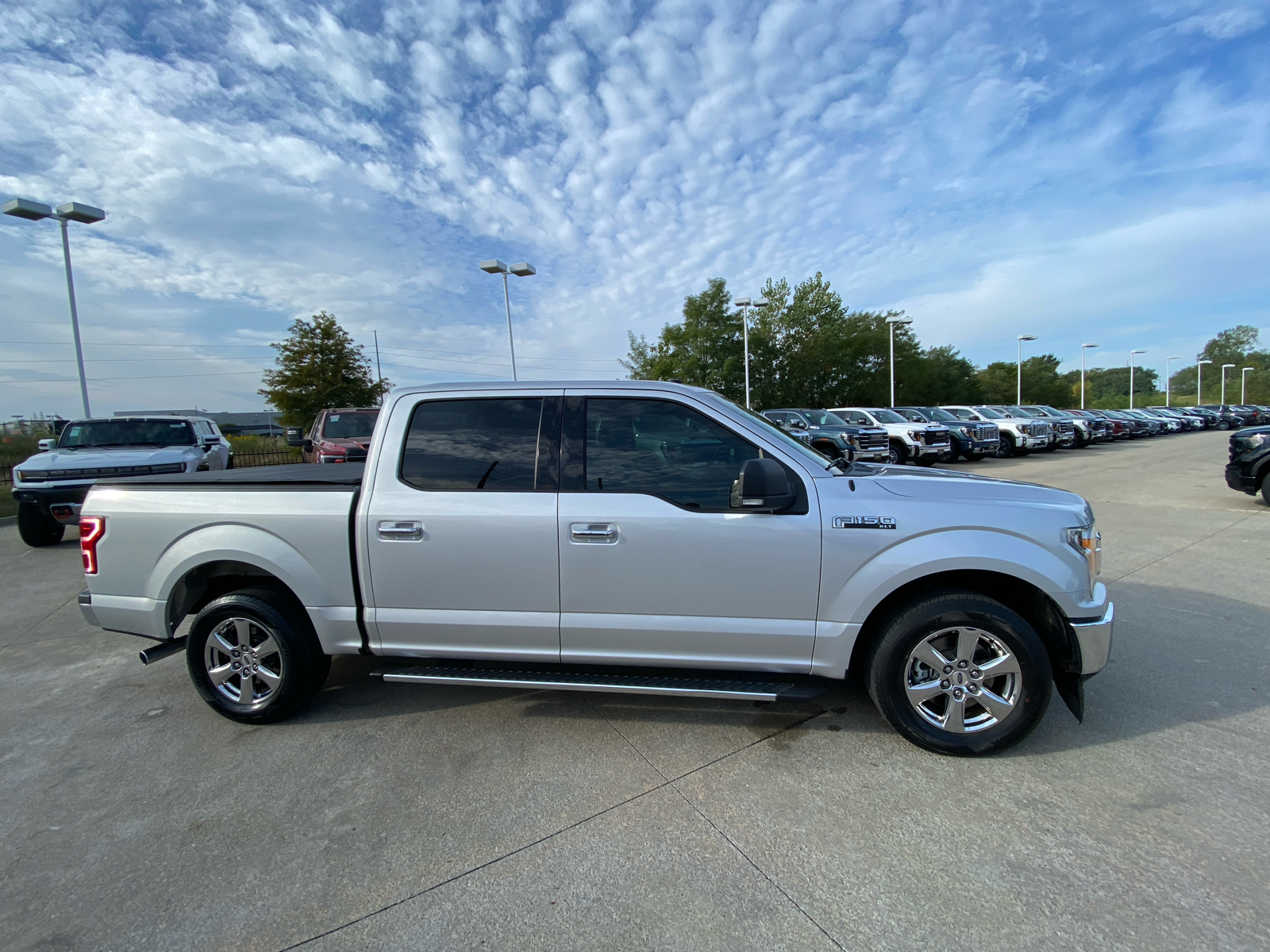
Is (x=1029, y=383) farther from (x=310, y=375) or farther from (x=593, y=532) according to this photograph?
(x=593, y=532)

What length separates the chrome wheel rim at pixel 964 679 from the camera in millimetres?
2916

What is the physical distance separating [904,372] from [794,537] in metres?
50.0

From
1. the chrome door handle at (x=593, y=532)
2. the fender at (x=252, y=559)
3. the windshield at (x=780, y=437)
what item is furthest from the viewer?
the fender at (x=252, y=559)

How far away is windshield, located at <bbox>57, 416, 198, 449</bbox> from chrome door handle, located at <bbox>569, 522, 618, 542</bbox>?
31.9ft

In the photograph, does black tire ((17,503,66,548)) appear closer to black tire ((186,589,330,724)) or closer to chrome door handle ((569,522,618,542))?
black tire ((186,589,330,724))

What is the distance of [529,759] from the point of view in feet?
10.1

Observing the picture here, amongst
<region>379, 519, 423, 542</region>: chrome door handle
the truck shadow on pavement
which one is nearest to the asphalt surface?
the truck shadow on pavement

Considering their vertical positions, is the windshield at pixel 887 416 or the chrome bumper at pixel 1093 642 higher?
the windshield at pixel 887 416

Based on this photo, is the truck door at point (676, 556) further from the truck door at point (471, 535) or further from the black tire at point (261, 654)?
the black tire at point (261, 654)

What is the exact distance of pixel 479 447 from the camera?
3.32 meters

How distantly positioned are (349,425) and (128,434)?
397 centimetres

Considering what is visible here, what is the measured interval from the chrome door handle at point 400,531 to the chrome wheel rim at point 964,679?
2.48 m

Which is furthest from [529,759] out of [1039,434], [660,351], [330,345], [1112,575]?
[660,351]

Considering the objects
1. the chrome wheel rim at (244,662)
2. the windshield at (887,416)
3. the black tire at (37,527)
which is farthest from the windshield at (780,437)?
the windshield at (887,416)
